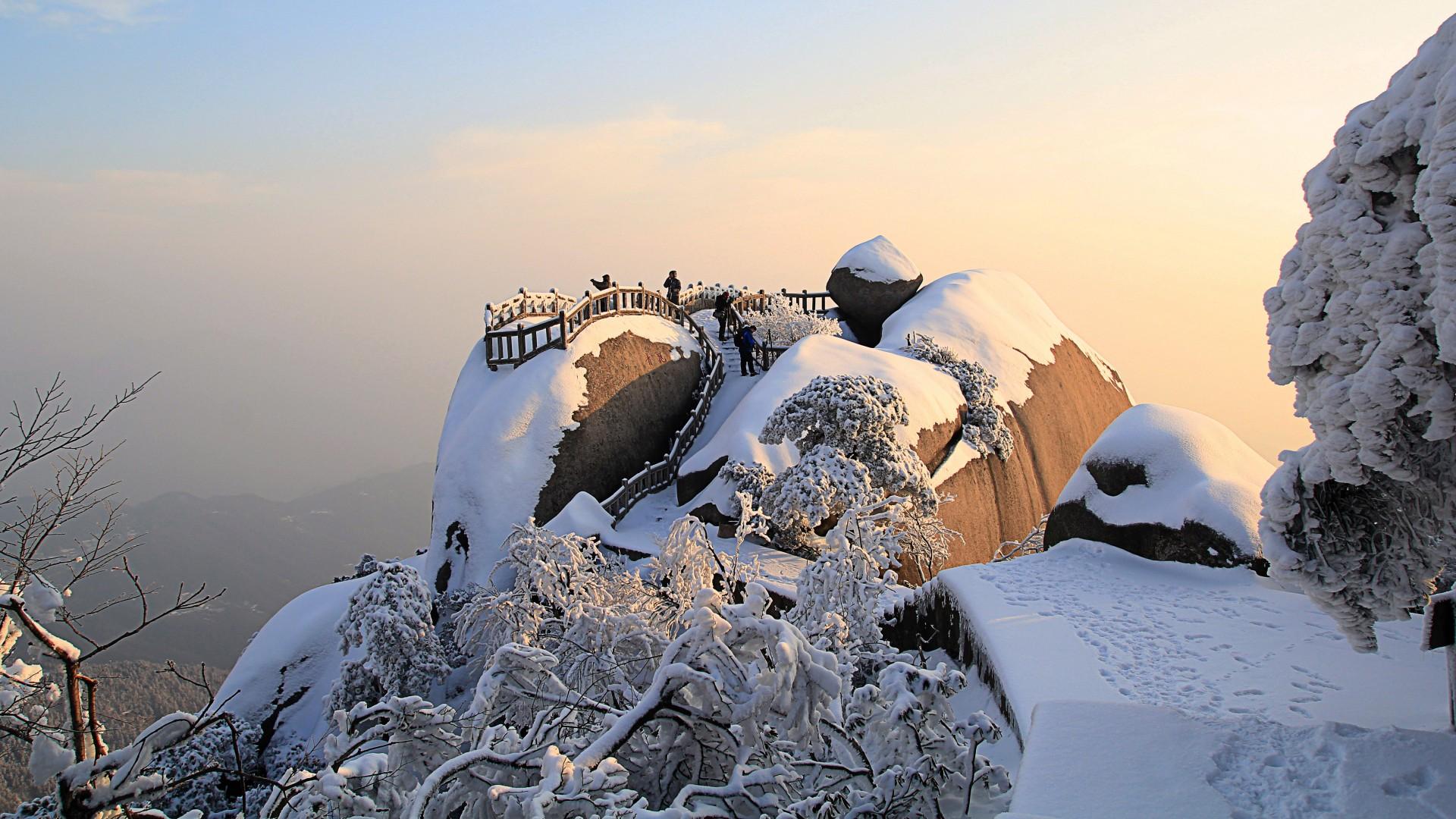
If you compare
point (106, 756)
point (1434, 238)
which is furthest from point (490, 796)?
point (1434, 238)

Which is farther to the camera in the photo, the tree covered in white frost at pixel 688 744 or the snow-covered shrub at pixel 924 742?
the snow-covered shrub at pixel 924 742

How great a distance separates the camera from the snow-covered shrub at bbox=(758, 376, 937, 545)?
45.1 ft

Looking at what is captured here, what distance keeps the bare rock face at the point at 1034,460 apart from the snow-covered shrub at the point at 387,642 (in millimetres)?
9303

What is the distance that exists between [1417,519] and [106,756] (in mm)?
7105

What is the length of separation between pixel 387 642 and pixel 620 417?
7290 mm

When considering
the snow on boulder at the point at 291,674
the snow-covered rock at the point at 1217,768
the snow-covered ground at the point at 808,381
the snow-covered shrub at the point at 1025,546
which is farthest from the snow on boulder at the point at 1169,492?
the snow on boulder at the point at 291,674

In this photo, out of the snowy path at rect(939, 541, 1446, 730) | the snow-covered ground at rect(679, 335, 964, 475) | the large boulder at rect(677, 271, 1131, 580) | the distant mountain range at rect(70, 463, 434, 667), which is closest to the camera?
the snowy path at rect(939, 541, 1446, 730)

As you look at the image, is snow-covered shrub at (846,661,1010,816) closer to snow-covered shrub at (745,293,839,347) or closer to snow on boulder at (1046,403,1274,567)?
snow on boulder at (1046,403,1274,567)

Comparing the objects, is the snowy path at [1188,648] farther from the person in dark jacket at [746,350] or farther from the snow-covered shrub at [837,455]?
the person in dark jacket at [746,350]

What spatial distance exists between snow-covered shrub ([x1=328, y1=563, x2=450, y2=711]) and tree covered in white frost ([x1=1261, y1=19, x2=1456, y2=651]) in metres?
10.5

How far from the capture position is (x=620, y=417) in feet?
60.6

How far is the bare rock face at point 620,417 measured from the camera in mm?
17016

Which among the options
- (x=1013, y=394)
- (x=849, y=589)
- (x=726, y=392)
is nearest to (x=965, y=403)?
(x=1013, y=394)

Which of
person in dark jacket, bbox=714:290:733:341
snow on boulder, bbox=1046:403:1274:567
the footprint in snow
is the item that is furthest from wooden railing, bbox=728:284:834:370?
the footprint in snow
